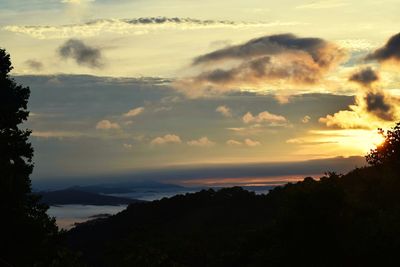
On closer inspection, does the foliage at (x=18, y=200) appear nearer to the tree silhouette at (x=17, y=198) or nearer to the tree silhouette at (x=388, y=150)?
the tree silhouette at (x=17, y=198)

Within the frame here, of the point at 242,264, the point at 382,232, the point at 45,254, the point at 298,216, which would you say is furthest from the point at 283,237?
the point at 45,254

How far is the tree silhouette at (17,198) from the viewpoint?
1336 inches

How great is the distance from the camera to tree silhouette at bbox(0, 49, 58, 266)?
3394cm

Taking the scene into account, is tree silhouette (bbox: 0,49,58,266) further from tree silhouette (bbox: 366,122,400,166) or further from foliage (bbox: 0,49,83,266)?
tree silhouette (bbox: 366,122,400,166)

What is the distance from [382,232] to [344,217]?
5.15 metres

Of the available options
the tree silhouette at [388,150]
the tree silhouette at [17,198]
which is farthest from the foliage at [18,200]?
the tree silhouette at [388,150]

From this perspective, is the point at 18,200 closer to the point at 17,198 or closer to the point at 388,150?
the point at 17,198

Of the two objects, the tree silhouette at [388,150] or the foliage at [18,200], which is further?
the tree silhouette at [388,150]

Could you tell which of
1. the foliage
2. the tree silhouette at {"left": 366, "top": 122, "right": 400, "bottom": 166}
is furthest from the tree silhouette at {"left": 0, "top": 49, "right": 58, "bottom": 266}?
the tree silhouette at {"left": 366, "top": 122, "right": 400, "bottom": 166}

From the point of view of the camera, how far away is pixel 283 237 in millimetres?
52156

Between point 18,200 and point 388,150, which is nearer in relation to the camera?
point 18,200

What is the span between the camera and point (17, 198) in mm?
34969

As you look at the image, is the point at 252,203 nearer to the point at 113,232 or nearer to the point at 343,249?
the point at 113,232

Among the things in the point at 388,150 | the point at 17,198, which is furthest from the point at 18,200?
the point at 388,150
